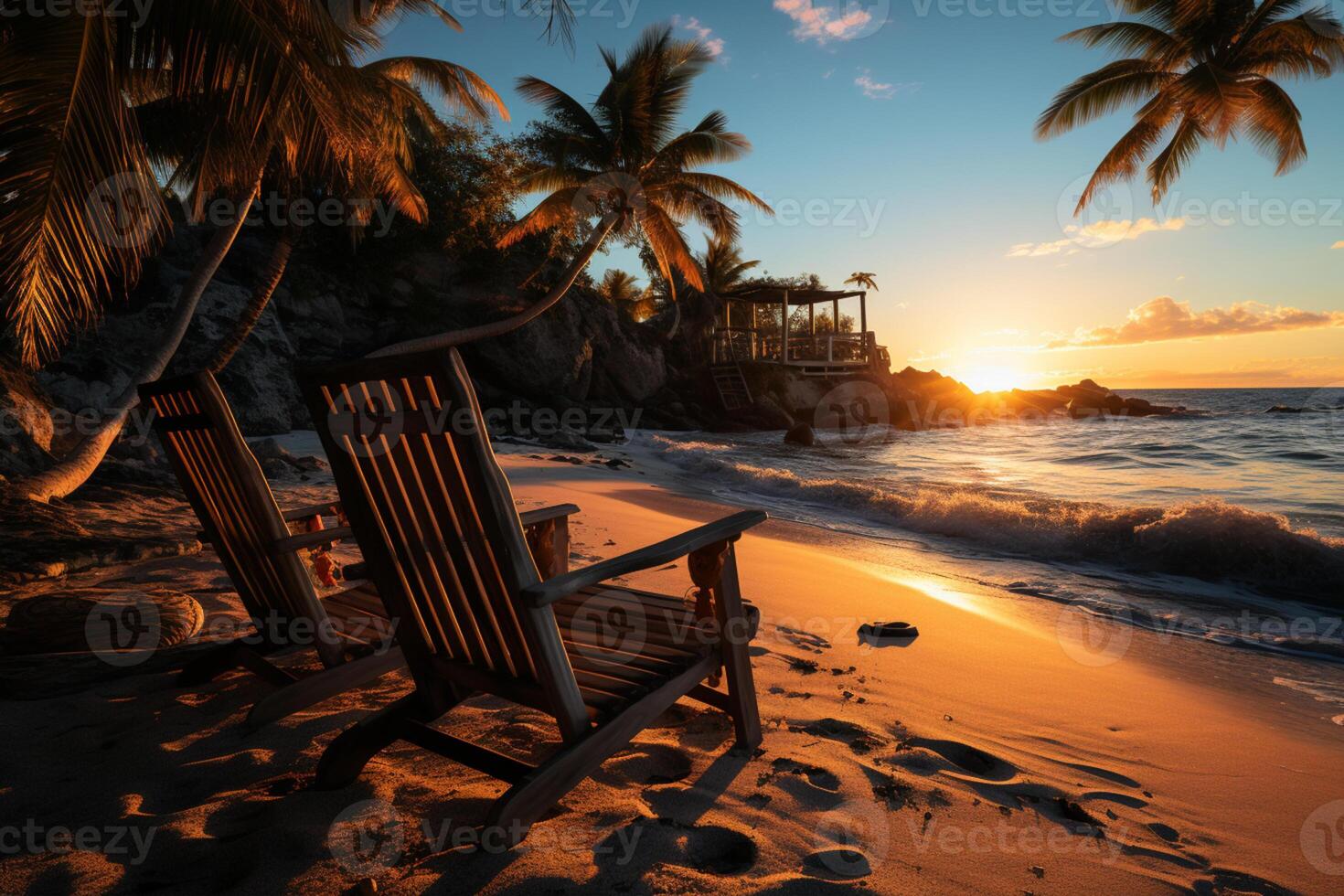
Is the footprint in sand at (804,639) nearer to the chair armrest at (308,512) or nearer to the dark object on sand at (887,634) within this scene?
the dark object on sand at (887,634)

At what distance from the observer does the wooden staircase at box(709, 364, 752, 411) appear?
30047 mm

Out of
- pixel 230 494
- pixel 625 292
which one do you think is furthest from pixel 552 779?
pixel 625 292

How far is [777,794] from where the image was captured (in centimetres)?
193

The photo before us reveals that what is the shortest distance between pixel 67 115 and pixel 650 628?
5319 mm

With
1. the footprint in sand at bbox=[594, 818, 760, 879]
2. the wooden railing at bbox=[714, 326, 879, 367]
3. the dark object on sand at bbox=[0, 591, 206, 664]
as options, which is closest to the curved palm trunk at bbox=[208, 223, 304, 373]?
the dark object on sand at bbox=[0, 591, 206, 664]

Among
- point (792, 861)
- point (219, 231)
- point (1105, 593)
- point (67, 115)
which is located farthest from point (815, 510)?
point (219, 231)

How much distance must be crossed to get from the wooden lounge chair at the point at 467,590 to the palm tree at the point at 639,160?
13351 mm

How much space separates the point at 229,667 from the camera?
8.34 ft

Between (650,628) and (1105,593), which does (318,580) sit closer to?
(650,628)

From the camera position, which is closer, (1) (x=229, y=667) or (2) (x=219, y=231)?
(1) (x=229, y=667)

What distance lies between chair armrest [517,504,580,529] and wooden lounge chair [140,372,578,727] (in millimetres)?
717

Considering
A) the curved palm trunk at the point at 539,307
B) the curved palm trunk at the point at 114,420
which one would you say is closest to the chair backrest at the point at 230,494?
the curved palm trunk at the point at 114,420

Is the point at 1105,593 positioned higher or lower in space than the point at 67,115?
lower

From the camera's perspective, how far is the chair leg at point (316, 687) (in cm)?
219
